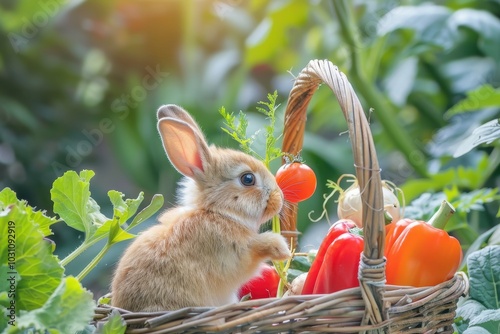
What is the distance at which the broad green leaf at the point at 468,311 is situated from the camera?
1.15m

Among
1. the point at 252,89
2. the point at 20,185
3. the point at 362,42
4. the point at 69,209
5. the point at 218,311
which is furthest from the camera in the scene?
the point at 252,89

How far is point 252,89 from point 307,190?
5.50 feet

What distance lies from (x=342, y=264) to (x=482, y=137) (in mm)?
344

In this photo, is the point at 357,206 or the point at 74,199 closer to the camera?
the point at 74,199

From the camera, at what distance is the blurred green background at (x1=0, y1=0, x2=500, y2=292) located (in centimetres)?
209

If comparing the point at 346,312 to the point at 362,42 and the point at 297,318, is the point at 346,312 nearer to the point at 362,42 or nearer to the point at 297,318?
the point at 297,318

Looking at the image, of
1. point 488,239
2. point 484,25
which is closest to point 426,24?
point 484,25

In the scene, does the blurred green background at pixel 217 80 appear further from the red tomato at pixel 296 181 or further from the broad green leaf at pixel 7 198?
the broad green leaf at pixel 7 198

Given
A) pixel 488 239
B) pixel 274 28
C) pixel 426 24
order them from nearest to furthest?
pixel 488 239 < pixel 426 24 < pixel 274 28

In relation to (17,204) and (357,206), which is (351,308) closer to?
(357,206)

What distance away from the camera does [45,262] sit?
0.92 meters

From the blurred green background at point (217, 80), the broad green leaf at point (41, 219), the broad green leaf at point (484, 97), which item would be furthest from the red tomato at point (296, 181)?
the blurred green background at point (217, 80)

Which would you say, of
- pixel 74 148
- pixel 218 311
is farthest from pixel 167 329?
pixel 74 148

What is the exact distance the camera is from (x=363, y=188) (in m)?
0.91
